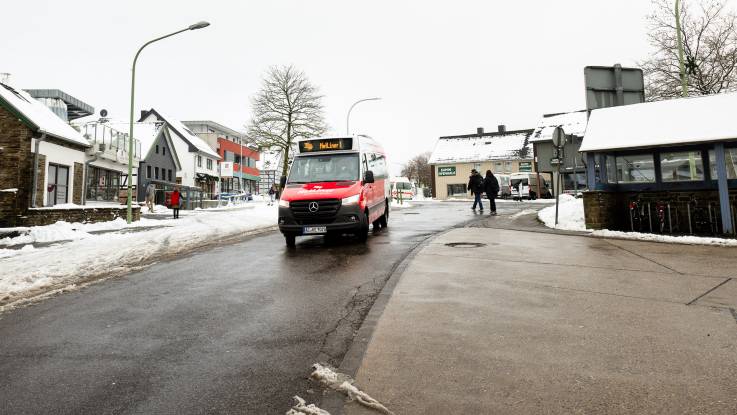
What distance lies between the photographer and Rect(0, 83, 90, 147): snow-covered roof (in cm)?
1728

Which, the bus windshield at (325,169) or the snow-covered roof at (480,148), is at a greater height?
the snow-covered roof at (480,148)

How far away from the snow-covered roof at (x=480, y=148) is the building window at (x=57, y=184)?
4642cm

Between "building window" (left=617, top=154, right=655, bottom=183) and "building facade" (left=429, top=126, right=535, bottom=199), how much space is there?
44.3 m

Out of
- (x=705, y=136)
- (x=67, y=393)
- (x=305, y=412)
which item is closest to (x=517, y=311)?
(x=305, y=412)

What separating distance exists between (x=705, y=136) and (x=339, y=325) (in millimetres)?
10915

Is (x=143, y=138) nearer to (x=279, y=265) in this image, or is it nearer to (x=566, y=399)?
(x=279, y=265)

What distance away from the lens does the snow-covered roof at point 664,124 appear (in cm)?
1030

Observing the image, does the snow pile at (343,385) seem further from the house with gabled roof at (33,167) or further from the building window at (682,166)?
the house with gabled roof at (33,167)

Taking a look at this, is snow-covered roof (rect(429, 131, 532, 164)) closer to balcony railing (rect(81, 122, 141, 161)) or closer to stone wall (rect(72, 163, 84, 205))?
balcony railing (rect(81, 122, 141, 161))

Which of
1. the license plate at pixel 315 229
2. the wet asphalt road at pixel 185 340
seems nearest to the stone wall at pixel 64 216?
the wet asphalt road at pixel 185 340

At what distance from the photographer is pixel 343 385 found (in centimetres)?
267

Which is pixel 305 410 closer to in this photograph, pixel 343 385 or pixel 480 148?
pixel 343 385

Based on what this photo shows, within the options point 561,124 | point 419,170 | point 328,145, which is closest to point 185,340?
point 328,145

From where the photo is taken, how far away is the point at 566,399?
2.48m
